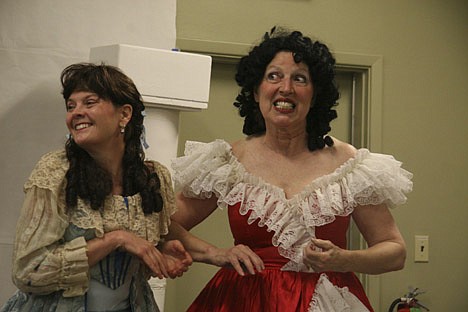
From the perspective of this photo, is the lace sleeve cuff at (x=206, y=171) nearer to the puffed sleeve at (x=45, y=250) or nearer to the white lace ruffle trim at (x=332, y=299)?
the white lace ruffle trim at (x=332, y=299)

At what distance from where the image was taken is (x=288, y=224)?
1893 mm

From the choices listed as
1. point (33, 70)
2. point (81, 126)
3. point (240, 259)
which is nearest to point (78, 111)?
point (81, 126)

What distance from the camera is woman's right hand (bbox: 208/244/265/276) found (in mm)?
1783

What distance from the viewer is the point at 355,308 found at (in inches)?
74.7

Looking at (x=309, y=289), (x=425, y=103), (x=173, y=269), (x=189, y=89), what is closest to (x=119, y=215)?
(x=173, y=269)

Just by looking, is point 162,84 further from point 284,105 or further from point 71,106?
point 71,106

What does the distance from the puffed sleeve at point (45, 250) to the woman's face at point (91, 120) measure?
0.12m

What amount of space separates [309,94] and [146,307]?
0.69 meters

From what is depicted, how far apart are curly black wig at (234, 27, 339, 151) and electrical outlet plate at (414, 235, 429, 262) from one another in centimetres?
141

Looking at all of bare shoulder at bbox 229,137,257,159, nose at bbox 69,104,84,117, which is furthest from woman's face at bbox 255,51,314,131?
nose at bbox 69,104,84,117

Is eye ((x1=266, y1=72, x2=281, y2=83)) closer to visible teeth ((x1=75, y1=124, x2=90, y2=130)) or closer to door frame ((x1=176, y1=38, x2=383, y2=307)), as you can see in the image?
visible teeth ((x1=75, y1=124, x2=90, y2=130))

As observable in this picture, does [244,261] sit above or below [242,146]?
below

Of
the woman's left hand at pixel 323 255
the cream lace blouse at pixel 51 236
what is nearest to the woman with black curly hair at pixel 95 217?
the cream lace blouse at pixel 51 236

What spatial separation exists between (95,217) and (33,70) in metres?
1.19
